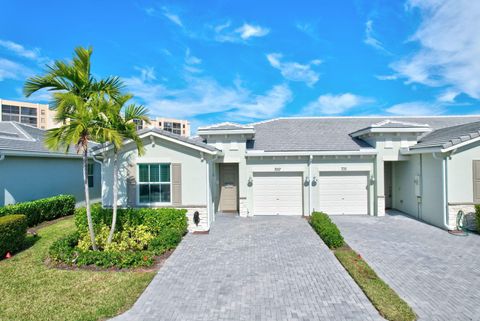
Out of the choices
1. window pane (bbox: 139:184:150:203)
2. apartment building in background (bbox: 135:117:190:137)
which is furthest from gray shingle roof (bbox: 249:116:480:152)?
apartment building in background (bbox: 135:117:190:137)

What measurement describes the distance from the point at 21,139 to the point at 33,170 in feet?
7.53

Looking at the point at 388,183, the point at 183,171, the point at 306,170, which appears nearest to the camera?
the point at 183,171

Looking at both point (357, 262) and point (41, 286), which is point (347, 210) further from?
point (41, 286)

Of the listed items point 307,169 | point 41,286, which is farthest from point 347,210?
point 41,286

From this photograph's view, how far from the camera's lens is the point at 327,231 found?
9297 mm

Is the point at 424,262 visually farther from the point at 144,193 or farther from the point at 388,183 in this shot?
the point at 144,193

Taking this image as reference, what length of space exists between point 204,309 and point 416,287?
16.1 ft

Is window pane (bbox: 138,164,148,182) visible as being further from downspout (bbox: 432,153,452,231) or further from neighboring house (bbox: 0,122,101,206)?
downspout (bbox: 432,153,452,231)

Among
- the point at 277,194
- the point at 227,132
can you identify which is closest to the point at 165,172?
the point at 227,132

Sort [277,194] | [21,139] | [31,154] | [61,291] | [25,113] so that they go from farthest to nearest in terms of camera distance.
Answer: [25,113], [21,139], [277,194], [31,154], [61,291]

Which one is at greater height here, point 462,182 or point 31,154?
point 31,154

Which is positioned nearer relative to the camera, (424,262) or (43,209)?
(424,262)

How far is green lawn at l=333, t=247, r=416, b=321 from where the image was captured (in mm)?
5016

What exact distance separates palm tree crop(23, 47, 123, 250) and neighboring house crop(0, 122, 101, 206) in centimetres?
602
